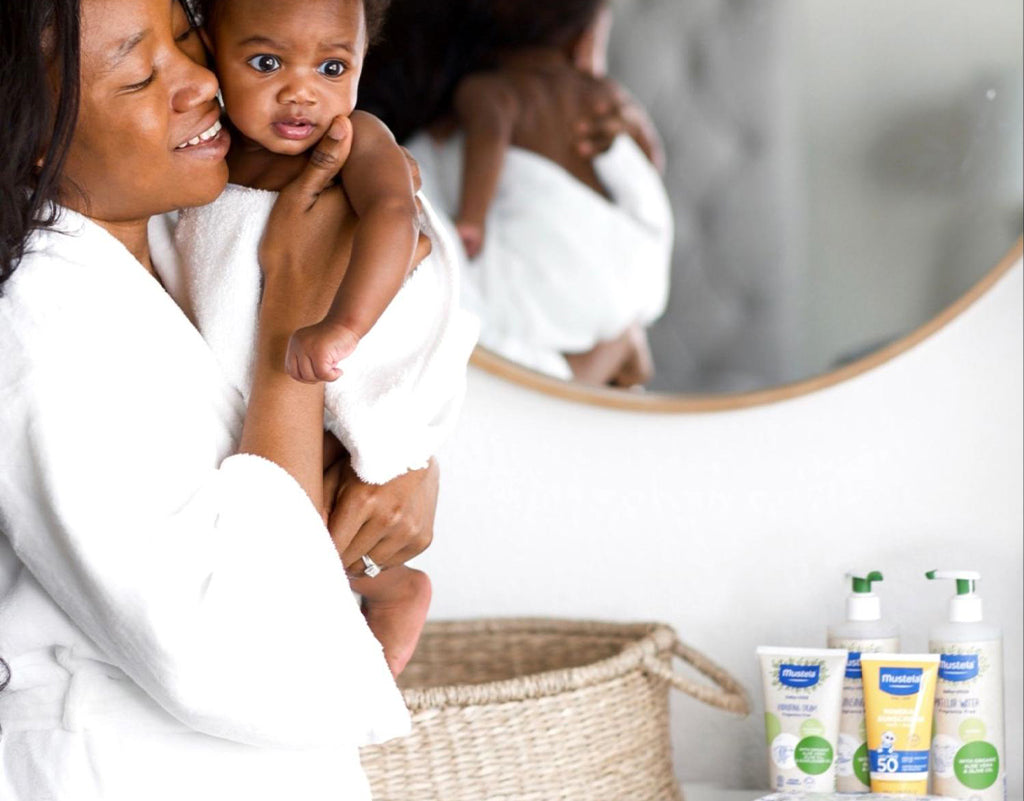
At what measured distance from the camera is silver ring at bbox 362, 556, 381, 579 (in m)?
0.82

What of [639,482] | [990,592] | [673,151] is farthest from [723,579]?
[673,151]

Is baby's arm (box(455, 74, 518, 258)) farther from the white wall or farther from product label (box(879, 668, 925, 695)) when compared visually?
product label (box(879, 668, 925, 695))

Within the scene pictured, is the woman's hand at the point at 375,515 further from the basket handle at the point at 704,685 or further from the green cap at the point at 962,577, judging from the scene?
the green cap at the point at 962,577

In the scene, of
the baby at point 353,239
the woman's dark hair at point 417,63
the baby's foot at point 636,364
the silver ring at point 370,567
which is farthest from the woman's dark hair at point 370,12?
the baby's foot at point 636,364

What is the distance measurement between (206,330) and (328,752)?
0.25 meters

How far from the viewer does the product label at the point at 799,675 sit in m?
1.15

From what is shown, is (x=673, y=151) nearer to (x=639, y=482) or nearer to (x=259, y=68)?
(x=639, y=482)

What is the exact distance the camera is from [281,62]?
0.76 meters

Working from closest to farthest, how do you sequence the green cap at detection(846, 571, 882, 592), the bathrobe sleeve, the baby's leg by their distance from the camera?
the bathrobe sleeve → the baby's leg → the green cap at detection(846, 571, 882, 592)

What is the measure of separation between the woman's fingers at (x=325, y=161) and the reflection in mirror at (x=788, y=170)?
0.58 m

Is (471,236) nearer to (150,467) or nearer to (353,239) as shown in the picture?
(353,239)

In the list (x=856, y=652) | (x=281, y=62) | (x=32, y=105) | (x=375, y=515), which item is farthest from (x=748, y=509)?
(x=32, y=105)

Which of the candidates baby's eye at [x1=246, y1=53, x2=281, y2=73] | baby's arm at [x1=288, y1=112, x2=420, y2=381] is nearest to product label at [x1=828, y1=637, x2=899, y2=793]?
baby's arm at [x1=288, y1=112, x2=420, y2=381]

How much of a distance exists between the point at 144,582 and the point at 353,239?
248 millimetres
